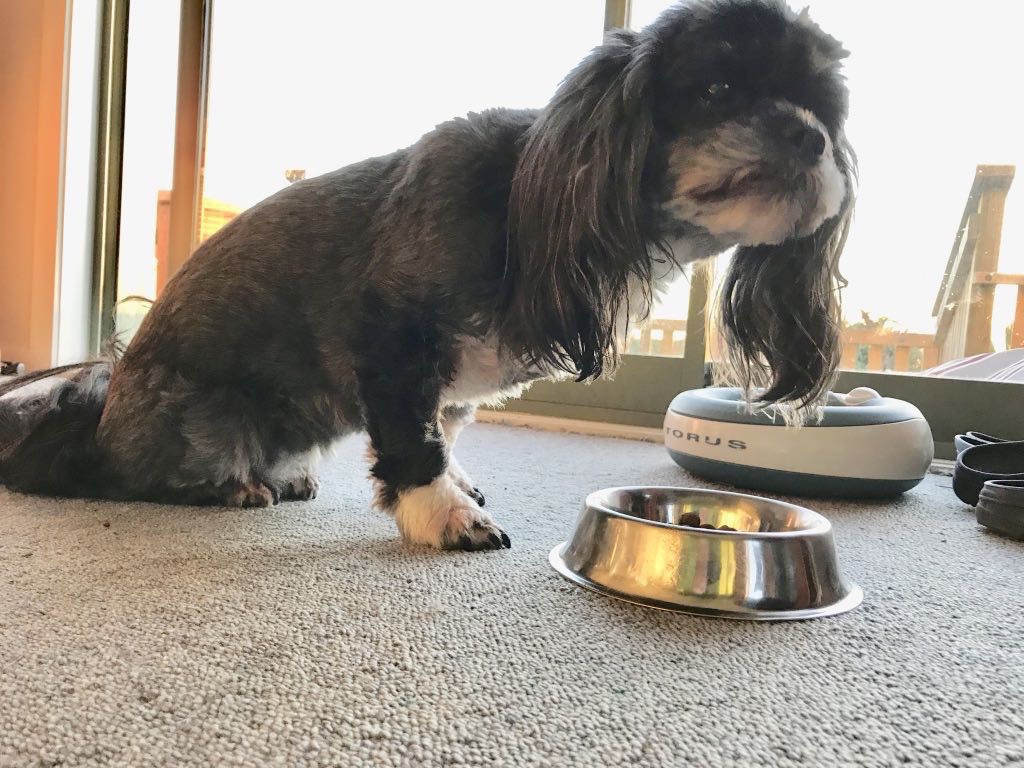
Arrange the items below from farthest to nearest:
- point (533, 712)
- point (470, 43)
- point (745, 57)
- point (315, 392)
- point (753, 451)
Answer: point (470, 43), point (753, 451), point (315, 392), point (745, 57), point (533, 712)

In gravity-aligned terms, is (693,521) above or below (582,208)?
below

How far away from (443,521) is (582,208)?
50cm

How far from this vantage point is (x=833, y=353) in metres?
1.36

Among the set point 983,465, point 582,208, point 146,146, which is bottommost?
point 983,465

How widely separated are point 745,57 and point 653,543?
2.23 feet

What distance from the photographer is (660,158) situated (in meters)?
1.12

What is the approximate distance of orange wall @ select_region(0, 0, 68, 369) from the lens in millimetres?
3174

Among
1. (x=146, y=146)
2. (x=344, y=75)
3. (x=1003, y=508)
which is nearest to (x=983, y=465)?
(x=1003, y=508)

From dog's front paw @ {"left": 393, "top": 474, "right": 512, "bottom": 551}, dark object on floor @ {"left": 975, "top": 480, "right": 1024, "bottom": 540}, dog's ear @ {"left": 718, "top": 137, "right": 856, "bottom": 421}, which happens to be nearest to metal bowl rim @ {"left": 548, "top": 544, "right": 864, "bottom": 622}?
dog's front paw @ {"left": 393, "top": 474, "right": 512, "bottom": 551}

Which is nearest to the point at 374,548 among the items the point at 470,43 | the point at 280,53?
the point at 470,43

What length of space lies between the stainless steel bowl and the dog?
0.83ft

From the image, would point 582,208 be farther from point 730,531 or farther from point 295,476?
point 295,476

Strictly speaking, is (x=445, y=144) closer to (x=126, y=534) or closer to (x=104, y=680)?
(x=126, y=534)

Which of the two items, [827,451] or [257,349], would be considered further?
[827,451]
